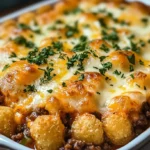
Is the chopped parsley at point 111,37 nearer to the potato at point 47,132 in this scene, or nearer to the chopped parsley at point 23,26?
the chopped parsley at point 23,26

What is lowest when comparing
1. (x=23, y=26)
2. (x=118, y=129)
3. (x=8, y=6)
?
(x=8, y=6)

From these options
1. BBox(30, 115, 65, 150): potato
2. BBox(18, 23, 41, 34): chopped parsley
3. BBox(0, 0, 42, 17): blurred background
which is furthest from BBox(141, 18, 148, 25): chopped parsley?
BBox(0, 0, 42, 17): blurred background

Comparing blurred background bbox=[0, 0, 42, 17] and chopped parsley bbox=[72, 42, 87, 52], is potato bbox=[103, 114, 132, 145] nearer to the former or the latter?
chopped parsley bbox=[72, 42, 87, 52]

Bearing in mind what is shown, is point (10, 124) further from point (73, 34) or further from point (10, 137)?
point (73, 34)

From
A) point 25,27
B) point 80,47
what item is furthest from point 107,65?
point 25,27

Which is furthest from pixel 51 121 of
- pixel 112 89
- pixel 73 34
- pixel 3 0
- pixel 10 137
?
pixel 3 0

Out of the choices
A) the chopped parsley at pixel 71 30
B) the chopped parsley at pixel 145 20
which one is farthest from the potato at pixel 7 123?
the chopped parsley at pixel 145 20

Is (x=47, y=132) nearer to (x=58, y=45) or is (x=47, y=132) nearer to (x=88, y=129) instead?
(x=88, y=129)
